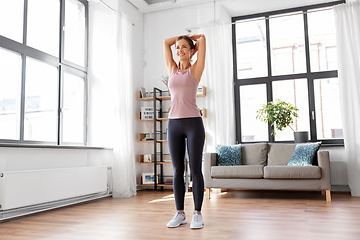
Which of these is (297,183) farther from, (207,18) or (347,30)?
(207,18)

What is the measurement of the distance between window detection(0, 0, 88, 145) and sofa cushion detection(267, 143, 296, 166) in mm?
2658

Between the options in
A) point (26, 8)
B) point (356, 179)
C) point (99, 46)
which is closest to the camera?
point (26, 8)

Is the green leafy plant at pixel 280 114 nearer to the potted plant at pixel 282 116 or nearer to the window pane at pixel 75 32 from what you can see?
the potted plant at pixel 282 116

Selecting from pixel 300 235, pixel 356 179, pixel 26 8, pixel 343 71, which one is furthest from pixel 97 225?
pixel 343 71

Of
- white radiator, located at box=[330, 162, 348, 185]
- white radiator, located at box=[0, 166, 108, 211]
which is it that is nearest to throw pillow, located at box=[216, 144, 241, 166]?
white radiator, located at box=[330, 162, 348, 185]

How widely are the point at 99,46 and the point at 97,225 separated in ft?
9.95

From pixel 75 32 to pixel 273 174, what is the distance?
10.9 feet

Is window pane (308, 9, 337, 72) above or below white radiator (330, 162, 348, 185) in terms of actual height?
above

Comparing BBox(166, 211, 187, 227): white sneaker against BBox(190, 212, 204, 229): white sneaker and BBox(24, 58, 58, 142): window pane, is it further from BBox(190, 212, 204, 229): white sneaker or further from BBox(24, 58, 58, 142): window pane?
BBox(24, 58, 58, 142): window pane

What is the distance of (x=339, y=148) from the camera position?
463cm

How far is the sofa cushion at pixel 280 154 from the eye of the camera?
14.4 ft

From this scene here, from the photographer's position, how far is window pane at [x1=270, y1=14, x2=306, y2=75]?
5195 mm

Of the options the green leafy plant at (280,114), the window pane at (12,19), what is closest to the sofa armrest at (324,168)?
the green leafy plant at (280,114)

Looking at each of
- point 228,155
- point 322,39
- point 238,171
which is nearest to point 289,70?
point 322,39
